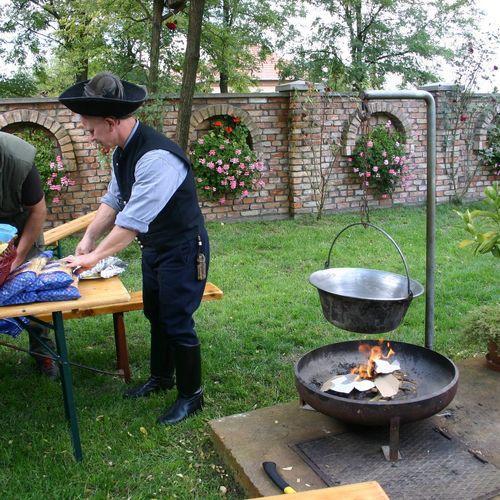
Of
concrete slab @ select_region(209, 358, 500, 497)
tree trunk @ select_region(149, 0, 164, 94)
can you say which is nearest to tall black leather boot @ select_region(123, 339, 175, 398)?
concrete slab @ select_region(209, 358, 500, 497)

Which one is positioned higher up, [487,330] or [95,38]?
[95,38]

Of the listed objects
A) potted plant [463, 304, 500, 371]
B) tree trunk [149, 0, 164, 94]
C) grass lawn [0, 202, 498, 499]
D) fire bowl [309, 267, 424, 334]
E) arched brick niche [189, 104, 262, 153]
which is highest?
tree trunk [149, 0, 164, 94]

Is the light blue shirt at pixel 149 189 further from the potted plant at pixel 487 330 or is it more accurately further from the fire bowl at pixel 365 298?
the potted plant at pixel 487 330

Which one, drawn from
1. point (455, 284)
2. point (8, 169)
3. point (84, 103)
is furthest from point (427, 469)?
point (455, 284)

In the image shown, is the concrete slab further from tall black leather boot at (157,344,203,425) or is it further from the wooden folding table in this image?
the wooden folding table

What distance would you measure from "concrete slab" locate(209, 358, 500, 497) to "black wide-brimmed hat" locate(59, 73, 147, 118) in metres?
1.70

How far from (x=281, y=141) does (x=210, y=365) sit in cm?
522

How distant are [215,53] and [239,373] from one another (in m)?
10.3

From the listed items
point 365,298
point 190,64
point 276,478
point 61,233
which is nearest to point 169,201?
point 365,298

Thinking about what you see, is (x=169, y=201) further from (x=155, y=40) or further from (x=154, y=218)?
(x=155, y=40)

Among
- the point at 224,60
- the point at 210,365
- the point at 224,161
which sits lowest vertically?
the point at 210,365

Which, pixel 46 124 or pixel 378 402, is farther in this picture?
pixel 46 124

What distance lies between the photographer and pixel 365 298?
2680 mm

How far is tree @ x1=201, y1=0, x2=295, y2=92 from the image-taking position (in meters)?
12.6
